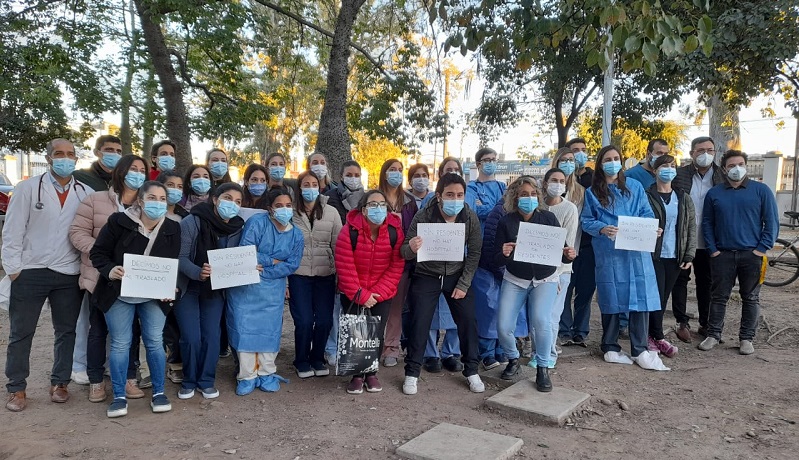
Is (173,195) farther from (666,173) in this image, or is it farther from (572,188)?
(666,173)

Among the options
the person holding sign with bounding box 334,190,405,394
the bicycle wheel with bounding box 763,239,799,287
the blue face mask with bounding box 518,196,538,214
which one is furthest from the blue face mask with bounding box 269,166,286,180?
the bicycle wheel with bounding box 763,239,799,287

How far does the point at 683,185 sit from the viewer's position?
6.03 meters

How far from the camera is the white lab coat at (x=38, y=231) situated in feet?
13.5

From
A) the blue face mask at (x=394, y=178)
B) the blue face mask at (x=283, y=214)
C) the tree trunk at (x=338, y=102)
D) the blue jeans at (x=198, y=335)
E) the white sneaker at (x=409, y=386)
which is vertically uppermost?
the tree trunk at (x=338, y=102)

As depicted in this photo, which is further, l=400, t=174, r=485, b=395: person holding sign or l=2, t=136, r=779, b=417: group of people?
l=400, t=174, r=485, b=395: person holding sign

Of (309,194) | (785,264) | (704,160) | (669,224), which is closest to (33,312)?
(309,194)

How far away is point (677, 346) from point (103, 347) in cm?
552

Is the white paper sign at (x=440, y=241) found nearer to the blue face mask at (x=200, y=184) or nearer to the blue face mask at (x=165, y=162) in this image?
the blue face mask at (x=200, y=184)

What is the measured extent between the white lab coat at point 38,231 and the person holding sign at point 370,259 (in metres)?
2.03

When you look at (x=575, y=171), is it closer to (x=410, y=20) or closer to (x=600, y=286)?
(x=600, y=286)

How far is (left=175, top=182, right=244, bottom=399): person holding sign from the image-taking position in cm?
436

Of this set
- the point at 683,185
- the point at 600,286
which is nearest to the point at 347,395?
the point at 600,286

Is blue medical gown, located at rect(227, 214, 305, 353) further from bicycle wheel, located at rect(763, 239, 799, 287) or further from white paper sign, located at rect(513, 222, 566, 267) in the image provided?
bicycle wheel, located at rect(763, 239, 799, 287)

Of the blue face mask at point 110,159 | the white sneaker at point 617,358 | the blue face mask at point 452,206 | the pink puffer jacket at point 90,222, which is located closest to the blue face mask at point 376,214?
the blue face mask at point 452,206
